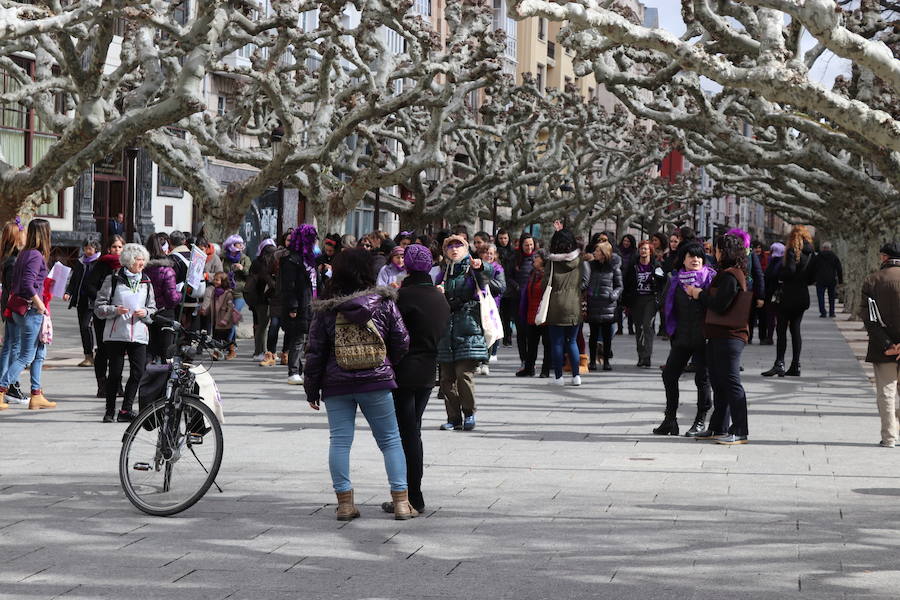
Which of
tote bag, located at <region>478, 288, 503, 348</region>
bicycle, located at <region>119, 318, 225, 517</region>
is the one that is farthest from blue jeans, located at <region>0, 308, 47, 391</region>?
bicycle, located at <region>119, 318, 225, 517</region>

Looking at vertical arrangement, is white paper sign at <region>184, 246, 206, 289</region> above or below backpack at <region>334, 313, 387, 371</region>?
above

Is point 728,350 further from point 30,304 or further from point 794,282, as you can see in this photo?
point 794,282

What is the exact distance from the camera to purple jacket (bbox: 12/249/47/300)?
40.7ft

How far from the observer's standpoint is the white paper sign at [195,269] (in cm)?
1485

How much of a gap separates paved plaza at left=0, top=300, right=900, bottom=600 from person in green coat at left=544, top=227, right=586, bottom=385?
2626 mm

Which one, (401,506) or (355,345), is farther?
(401,506)

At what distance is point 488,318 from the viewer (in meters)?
12.4

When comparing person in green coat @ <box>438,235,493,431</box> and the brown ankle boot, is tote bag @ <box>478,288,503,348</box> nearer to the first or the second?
person in green coat @ <box>438,235,493,431</box>

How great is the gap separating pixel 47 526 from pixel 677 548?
312cm

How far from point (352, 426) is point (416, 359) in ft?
1.96

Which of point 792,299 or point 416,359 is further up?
point 792,299

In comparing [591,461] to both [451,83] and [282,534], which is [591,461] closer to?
[282,534]

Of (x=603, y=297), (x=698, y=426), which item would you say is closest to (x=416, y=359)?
(x=698, y=426)

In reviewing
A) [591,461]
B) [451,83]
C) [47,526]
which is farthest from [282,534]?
[451,83]
